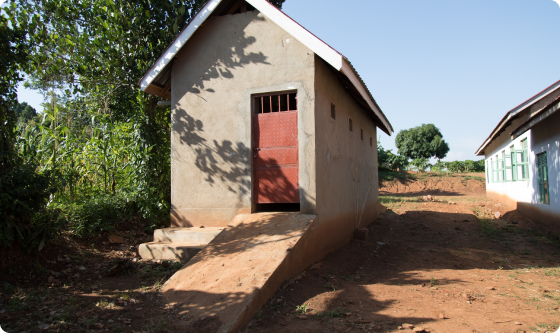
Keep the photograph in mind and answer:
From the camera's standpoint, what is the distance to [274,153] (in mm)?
7145

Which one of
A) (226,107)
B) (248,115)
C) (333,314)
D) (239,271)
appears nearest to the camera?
(333,314)

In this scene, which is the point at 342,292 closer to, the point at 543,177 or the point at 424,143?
the point at 543,177

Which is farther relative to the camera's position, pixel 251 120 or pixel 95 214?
pixel 95 214

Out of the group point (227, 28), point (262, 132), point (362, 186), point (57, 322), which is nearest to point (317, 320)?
point (57, 322)

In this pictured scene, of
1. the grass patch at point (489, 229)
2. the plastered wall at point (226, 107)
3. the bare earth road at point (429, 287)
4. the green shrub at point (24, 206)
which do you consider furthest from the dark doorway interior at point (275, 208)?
the grass patch at point (489, 229)

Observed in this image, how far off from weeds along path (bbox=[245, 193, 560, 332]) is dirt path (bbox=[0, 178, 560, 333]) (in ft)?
0.06

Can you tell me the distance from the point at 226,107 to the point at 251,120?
0.63 meters

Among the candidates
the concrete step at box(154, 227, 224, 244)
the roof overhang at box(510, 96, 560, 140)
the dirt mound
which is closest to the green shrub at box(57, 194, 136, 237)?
the concrete step at box(154, 227, 224, 244)

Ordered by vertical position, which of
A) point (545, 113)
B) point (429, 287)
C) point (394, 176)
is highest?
point (545, 113)

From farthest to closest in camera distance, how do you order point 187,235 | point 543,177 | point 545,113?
point 543,177 → point 545,113 → point 187,235

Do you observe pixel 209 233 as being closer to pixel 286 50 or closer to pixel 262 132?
pixel 262 132

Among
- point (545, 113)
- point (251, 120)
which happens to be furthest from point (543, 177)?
point (251, 120)

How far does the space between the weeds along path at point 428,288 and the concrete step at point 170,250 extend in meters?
2.09

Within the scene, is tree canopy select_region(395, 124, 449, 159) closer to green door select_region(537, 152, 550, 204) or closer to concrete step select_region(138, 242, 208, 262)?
green door select_region(537, 152, 550, 204)
